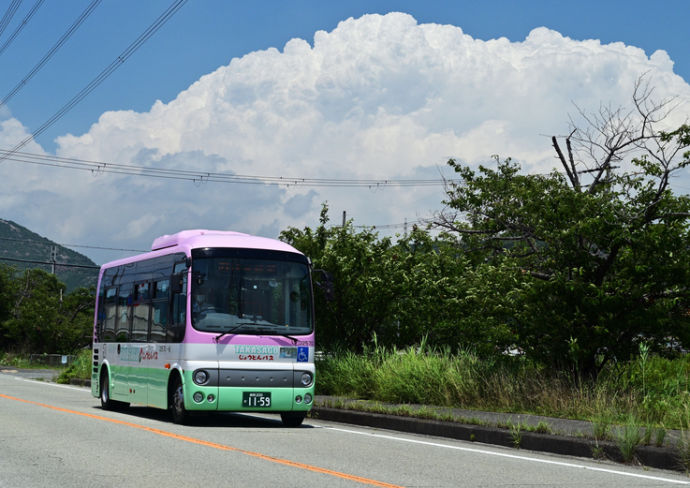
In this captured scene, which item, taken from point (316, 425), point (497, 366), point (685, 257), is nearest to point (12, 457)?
point (316, 425)

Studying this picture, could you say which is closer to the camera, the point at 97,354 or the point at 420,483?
the point at 420,483

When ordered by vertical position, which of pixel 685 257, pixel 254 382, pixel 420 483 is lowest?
pixel 420 483

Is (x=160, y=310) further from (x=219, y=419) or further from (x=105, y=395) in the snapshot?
(x=105, y=395)

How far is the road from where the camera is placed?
8.75 m

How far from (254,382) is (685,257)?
A: 7.52 m

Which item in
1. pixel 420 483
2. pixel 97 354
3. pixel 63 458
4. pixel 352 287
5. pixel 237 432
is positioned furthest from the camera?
pixel 352 287

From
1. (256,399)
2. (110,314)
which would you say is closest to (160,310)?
(256,399)

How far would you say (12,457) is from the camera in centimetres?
1014

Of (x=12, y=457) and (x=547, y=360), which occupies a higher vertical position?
(x=547, y=360)

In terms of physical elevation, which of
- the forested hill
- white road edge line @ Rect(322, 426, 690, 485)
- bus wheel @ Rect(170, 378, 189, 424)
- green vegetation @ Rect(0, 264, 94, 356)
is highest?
the forested hill

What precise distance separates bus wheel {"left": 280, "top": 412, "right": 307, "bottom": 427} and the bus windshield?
143 cm

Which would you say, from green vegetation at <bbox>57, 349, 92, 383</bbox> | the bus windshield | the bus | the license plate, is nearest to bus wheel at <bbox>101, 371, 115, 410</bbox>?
the bus

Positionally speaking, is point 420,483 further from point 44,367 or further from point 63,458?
point 44,367

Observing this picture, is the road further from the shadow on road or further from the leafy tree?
the leafy tree
